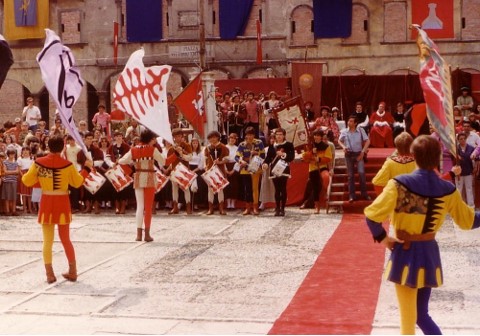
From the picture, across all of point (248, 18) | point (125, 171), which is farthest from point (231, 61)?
point (125, 171)

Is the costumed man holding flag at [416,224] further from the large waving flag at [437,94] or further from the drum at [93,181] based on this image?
the drum at [93,181]

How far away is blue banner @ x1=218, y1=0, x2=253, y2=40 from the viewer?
37094 millimetres

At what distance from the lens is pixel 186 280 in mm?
10070

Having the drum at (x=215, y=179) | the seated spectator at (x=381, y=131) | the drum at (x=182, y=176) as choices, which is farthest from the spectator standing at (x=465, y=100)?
the drum at (x=182, y=176)

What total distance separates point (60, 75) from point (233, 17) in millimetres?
28000

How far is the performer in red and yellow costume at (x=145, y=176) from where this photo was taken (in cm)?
1312

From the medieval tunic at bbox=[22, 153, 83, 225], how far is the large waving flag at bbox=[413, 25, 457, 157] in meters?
4.69

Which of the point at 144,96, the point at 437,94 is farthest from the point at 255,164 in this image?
the point at 437,94

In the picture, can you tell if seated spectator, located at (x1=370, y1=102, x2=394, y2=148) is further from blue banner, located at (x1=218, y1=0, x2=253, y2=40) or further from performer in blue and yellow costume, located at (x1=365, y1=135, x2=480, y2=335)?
performer in blue and yellow costume, located at (x1=365, y1=135, x2=480, y2=335)

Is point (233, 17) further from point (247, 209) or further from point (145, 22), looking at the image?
point (247, 209)

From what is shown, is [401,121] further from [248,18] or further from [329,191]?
[248,18]

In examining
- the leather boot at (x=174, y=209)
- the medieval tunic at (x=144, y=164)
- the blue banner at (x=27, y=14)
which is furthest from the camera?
the blue banner at (x=27, y=14)

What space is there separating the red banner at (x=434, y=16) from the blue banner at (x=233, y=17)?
7.62m

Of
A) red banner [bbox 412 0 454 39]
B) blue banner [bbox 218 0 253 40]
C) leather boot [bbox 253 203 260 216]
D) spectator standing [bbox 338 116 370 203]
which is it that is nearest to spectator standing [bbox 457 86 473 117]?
spectator standing [bbox 338 116 370 203]
